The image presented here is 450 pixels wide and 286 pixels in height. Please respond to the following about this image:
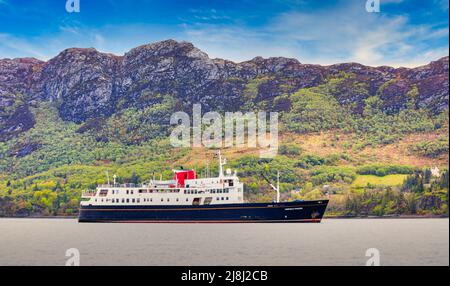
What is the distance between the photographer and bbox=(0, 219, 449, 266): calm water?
53.9 metres

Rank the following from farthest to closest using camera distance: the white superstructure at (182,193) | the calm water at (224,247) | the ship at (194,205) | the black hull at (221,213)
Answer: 1. the white superstructure at (182,193)
2. the ship at (194,205)
3. the black hull at (221,213)
4. the calm water at (224,247)

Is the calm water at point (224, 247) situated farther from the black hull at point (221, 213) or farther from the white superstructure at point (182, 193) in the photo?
the white superstructure at point (182, 193)

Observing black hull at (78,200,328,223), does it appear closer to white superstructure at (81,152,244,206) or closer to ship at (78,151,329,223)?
ship at (78,151,329,223)

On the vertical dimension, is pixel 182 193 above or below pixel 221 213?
above

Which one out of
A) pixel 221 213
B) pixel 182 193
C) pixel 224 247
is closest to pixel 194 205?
pixel 182 193

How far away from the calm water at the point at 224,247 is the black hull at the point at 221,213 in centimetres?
1238

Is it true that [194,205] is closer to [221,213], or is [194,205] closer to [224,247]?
[221,213]

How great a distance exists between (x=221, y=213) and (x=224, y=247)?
122 ft

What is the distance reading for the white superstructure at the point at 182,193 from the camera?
331 ft

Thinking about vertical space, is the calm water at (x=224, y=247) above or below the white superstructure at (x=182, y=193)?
below

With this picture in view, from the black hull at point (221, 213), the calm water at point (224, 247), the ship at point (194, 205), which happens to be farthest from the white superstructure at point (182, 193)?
the calm water at point (224, 247)

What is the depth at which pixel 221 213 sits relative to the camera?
10069cm
